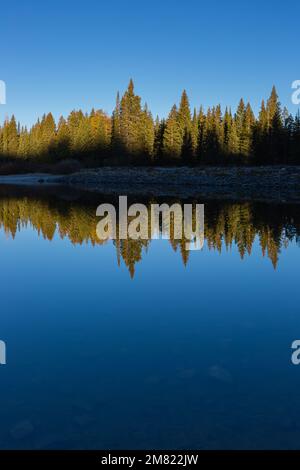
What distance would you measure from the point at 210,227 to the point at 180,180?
3384 centimetres

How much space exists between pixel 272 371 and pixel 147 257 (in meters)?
6.31

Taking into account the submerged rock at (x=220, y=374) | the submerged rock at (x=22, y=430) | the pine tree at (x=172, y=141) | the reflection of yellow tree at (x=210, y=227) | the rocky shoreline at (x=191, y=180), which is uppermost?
the pine tree at (x=172, y=141)

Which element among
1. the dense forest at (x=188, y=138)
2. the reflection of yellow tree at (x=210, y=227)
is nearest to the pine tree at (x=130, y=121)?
the dense forest at (x=188, y=138)

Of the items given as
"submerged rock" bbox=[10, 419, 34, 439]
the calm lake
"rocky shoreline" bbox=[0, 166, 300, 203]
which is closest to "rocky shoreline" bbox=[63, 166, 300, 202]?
"rocky shoreline" bbox=[0, 166, 300, 203]

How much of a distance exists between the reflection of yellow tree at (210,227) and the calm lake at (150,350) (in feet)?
2.76

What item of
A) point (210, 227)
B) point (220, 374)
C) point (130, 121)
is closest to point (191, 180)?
point (130, 121)

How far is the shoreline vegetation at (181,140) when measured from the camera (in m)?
56.6

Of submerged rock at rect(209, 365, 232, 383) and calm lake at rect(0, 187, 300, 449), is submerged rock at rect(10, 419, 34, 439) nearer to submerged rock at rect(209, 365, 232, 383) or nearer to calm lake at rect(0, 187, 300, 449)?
calm lake at rect(0, 187, 300, 449)

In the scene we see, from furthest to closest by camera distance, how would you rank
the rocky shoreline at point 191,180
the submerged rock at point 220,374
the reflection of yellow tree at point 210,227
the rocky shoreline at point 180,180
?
the rocky shoreline at point 191,180 < the rocky shoreline at point 180,180 < the reflection of yellow tree at point 210,227 < the submerged rock at point 220,374

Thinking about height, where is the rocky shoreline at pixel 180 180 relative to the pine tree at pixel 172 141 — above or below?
below

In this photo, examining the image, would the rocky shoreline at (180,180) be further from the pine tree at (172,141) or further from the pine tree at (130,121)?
the pine tree at (172,141)

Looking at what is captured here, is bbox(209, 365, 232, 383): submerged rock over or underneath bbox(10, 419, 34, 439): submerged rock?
over

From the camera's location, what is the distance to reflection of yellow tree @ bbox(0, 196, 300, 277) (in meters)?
11.8

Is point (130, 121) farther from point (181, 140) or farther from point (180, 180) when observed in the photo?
point (180, 180)
